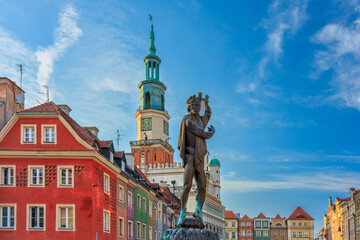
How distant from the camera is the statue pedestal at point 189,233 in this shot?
12.0 metres

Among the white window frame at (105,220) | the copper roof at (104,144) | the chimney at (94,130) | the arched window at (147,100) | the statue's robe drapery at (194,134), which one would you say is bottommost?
the white window frame at (105,220)

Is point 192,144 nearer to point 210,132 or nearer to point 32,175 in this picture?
point 210,132

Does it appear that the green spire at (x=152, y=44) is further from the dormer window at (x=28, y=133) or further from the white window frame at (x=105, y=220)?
the dormer window at (x=28, y=133)

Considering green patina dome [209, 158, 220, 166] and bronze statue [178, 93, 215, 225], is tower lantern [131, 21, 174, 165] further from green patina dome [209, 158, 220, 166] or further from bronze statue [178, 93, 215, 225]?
bronze statue [178, 93, 215, 225]

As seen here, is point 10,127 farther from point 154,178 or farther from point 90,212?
point 154,178

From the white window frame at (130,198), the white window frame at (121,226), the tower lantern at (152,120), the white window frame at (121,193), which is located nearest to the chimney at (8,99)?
the white window frame at (121,193)

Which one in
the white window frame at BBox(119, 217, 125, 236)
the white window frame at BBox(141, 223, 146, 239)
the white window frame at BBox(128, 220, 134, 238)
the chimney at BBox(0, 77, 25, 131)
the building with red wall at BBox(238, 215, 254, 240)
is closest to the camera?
the chimney at BBox(0, 77, 25, 131)

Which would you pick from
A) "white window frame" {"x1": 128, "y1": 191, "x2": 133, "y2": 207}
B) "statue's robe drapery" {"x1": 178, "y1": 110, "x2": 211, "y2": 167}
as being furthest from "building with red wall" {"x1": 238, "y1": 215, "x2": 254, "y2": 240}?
"statue's robe drapery" {"x1": 178, "y1": 110, "x2": 211, "y2": 167}

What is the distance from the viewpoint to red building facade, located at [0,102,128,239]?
31562 millimetres

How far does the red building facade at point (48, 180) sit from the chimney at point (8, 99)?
4738 millimetres

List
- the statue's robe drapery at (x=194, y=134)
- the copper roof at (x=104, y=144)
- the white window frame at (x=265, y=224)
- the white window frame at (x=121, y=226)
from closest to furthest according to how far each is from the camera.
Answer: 1. the statue's robe drapery at (x=194, y=134)
2. the copper roof at (x=104, y=144)
3. the white window frame at (x=121, y=226)
4. the white window frame at (x=265, y=224)

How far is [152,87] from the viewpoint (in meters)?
97.2

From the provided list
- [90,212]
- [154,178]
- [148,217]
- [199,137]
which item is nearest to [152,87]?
[154,178]

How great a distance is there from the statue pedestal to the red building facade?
20672 mm
